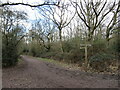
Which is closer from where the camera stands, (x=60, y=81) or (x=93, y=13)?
(x=60, y=81)

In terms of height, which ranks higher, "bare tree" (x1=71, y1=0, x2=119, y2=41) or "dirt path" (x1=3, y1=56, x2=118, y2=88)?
"bare tree" (x1=71, y1=0, x2=119, y2=41)

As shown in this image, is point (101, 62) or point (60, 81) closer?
point (60, 81)

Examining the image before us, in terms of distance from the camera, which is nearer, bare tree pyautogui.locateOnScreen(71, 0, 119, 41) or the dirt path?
the dirt path

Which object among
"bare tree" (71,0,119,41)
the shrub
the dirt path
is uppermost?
"bare tree" (71,0,119,41)

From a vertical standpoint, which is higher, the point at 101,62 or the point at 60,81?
the point at 101,62

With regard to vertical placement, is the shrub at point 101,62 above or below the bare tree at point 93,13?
below

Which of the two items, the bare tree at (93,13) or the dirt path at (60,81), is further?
the bare tree at (93,13)

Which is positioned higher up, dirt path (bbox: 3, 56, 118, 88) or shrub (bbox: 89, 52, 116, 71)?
shrub (bbox: 89, 52, 116, 71)

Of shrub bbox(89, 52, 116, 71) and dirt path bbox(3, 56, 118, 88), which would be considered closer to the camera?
dirt path bbox(3, 56, 118, 88)

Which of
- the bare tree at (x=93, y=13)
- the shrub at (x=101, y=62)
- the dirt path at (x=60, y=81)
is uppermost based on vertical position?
the bare tree at (x=93, y=13)

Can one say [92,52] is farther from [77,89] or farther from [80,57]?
[77,89]

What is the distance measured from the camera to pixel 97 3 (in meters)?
14.2

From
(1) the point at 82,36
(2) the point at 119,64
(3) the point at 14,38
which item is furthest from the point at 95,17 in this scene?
(3) the point at 14,38

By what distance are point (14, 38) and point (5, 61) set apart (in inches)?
97.0
